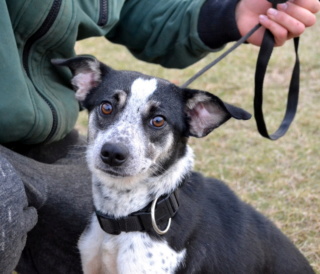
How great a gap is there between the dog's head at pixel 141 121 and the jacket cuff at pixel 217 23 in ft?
1.98

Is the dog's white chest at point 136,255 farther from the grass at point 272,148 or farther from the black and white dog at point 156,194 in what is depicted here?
the grass at point 272,148

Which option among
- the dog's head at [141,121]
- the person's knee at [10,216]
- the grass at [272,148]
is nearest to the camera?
the person's knee at [10,216]

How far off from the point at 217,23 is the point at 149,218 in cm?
109

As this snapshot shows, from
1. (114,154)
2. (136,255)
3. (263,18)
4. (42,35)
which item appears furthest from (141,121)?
(263,18)

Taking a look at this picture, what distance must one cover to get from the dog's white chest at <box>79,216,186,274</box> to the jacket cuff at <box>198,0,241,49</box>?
1131mm

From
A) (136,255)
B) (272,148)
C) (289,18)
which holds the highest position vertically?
(289,18)

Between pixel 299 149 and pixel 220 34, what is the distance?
194 centimetres

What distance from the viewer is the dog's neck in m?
2.42

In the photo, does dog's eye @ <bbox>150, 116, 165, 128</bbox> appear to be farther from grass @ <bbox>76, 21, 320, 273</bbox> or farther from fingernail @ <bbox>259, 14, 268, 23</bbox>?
grass @ <bbox>76, 21, 320, 273</bbox>

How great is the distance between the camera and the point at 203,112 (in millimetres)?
2414

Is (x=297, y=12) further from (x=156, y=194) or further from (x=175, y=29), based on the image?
(x=156, y=194)

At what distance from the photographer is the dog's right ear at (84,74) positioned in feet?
8.07

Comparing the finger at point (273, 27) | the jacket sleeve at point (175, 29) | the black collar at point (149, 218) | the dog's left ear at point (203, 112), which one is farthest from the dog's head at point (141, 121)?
the jacket sleeve at point (175, 29)

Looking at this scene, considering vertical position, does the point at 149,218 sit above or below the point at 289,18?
below
